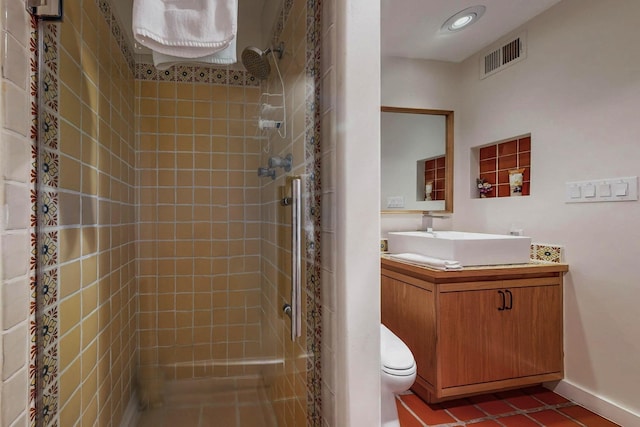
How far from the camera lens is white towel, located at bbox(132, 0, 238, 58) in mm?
853

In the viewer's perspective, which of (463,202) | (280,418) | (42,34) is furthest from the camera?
(463,202)

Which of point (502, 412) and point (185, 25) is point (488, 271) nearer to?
point (502, 412)

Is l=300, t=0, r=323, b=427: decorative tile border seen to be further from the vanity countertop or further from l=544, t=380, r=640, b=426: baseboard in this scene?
l=544, t=380, r=640, b=426: baseboard

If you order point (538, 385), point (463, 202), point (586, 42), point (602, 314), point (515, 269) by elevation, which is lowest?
point (538, 385)

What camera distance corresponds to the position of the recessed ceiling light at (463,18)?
2422 mm

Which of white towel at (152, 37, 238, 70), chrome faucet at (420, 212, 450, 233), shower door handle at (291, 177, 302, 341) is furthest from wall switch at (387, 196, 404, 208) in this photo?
white towel at (152, 37, 238, 70)

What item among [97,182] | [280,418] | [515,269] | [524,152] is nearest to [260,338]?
[280,418]

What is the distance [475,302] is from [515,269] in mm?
331

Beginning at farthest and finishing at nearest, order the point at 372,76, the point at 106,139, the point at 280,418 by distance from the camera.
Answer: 1. the point at 280,418
2. the point at 106,139
3. the point at 372,76

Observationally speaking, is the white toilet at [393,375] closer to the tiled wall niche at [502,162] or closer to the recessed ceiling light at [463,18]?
the tiled wall niche at [502,162]

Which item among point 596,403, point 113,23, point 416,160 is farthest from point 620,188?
point 113,23

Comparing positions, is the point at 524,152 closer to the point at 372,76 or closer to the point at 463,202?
the point at 463,202

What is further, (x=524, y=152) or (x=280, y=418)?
(x=524, y=152)

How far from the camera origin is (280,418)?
1340 millimetres
